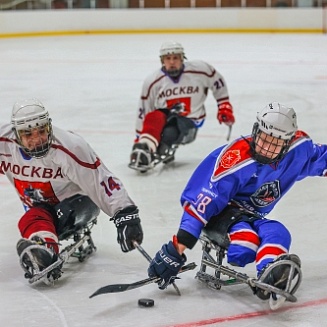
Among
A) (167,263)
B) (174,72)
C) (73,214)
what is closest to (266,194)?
(167,263)

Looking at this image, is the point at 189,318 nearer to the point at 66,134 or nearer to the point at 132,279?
the point at 132,279

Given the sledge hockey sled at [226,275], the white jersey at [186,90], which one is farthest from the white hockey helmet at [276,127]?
the white jersey at [186,90]

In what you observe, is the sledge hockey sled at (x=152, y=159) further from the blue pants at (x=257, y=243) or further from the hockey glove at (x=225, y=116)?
the blue pants at (x=257, y=243)

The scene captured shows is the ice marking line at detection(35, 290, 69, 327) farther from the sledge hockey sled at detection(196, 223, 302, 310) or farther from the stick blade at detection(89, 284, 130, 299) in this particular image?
the sledge hockey sled at detection(196, 223, 302, 310)

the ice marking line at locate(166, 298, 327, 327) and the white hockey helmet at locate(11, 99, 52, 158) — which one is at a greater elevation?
the white hockey helmet at locate(11, 99, 52, 158)

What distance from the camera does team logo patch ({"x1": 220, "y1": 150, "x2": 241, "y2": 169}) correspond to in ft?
10.3

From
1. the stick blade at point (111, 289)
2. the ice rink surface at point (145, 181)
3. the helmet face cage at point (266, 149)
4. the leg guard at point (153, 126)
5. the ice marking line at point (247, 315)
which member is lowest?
the ice rink surface at point (145, 181)

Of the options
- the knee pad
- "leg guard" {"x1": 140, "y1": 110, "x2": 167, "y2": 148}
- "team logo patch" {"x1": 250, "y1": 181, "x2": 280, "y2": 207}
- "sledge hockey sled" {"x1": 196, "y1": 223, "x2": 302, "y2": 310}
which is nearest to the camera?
"sledge hockey sled" {"x1": 196, "y1": 223, "x2": 302, "y2": 310}

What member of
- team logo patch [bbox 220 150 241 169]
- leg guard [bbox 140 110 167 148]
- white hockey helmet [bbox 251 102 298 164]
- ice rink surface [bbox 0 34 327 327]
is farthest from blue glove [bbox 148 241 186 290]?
leg guard [bbox 140 110 167 148]

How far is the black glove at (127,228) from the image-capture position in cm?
333

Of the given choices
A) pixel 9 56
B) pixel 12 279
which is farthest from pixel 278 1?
pixel 12 279

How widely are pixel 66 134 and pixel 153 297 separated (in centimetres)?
77

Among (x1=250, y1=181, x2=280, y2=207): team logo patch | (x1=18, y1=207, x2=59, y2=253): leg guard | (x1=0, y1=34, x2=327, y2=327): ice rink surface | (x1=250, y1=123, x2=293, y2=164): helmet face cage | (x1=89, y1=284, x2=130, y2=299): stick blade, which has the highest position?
(x1=250, y1=123, x2=293, y2=164): helmet face cage

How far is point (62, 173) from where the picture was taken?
3514 mm
